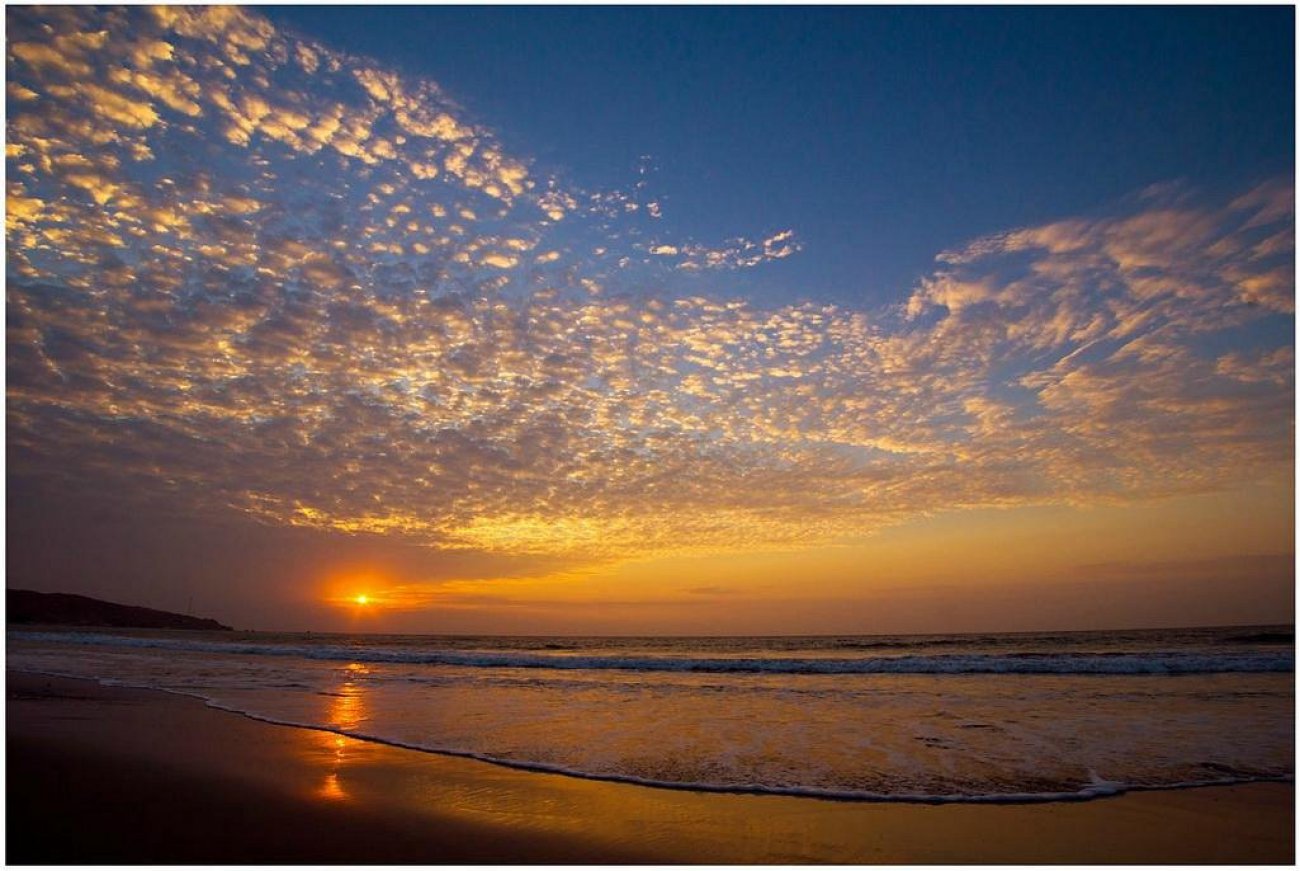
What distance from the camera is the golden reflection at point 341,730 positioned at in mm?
7902

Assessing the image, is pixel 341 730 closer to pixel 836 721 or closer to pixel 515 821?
pixel 515 821

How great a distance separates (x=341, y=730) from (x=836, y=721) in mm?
9071

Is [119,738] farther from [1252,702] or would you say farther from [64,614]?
[64,614]

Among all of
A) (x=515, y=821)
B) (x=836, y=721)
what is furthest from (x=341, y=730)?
(x=836, y=721)

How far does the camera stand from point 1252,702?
1547 centimetres

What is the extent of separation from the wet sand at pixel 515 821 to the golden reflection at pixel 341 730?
90 mm

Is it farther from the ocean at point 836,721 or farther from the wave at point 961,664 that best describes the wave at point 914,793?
the wave at point 961,664

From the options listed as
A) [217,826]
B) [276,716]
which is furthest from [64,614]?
[217,826]

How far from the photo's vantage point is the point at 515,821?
6.73 metres

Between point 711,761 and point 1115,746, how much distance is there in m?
6.34

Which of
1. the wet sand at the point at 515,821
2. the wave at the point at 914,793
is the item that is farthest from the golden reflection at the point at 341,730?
the wave at the point at 914,793

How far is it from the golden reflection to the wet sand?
9 centimetres

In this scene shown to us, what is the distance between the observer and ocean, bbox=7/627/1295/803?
870 cm

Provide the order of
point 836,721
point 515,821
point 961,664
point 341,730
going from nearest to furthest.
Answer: point 515,821
point 341,730
point 836,721
point 961,664
